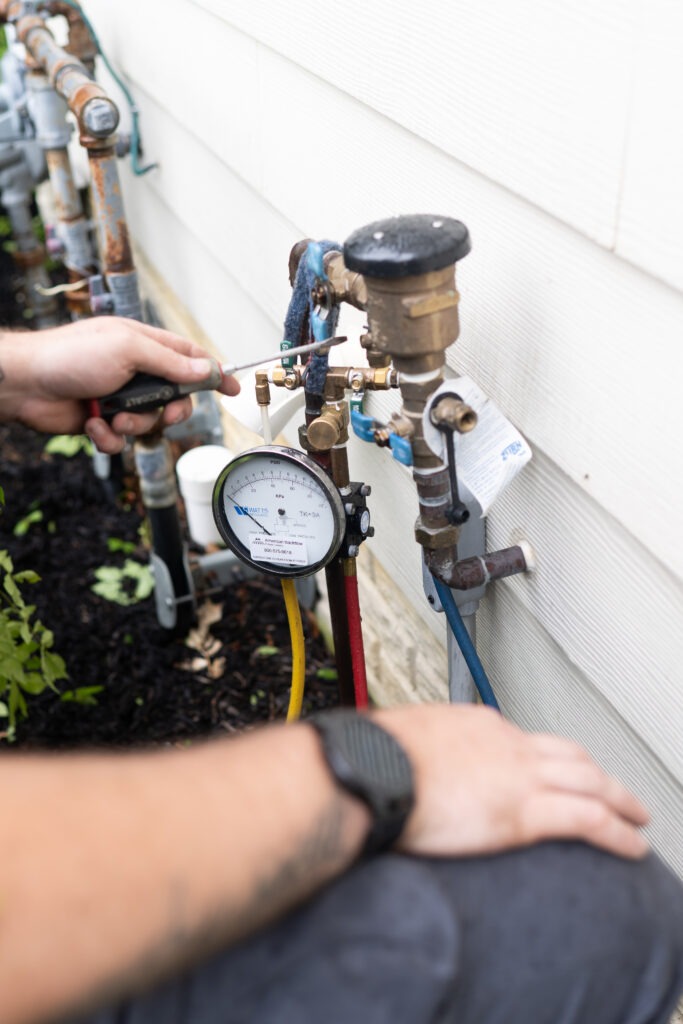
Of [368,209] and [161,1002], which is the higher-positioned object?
[368,209]

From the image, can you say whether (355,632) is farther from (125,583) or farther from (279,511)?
(125,583)

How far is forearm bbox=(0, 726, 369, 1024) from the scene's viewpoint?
3.15ft

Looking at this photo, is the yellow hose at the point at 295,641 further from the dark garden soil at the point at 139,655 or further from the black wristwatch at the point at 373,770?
the black wristwatch at the point at 373,770

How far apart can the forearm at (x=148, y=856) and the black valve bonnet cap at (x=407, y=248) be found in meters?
0.65

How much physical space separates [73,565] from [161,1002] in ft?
8.55

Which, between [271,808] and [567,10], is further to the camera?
[567,10]

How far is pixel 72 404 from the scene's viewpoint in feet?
6.51

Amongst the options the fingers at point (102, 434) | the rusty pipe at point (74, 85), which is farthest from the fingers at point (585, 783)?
the rusty pipe at point (74, 85)

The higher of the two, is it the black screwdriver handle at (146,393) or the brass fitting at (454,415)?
the brass fitting at (454,415)

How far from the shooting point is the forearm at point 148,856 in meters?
0.96

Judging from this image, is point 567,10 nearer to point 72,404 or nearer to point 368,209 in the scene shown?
point 368,209

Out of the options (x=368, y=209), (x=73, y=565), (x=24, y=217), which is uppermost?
(x=368, y=209)

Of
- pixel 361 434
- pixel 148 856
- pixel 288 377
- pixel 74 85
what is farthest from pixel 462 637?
pixel 74 85

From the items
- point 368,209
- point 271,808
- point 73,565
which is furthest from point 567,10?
point 73,565
